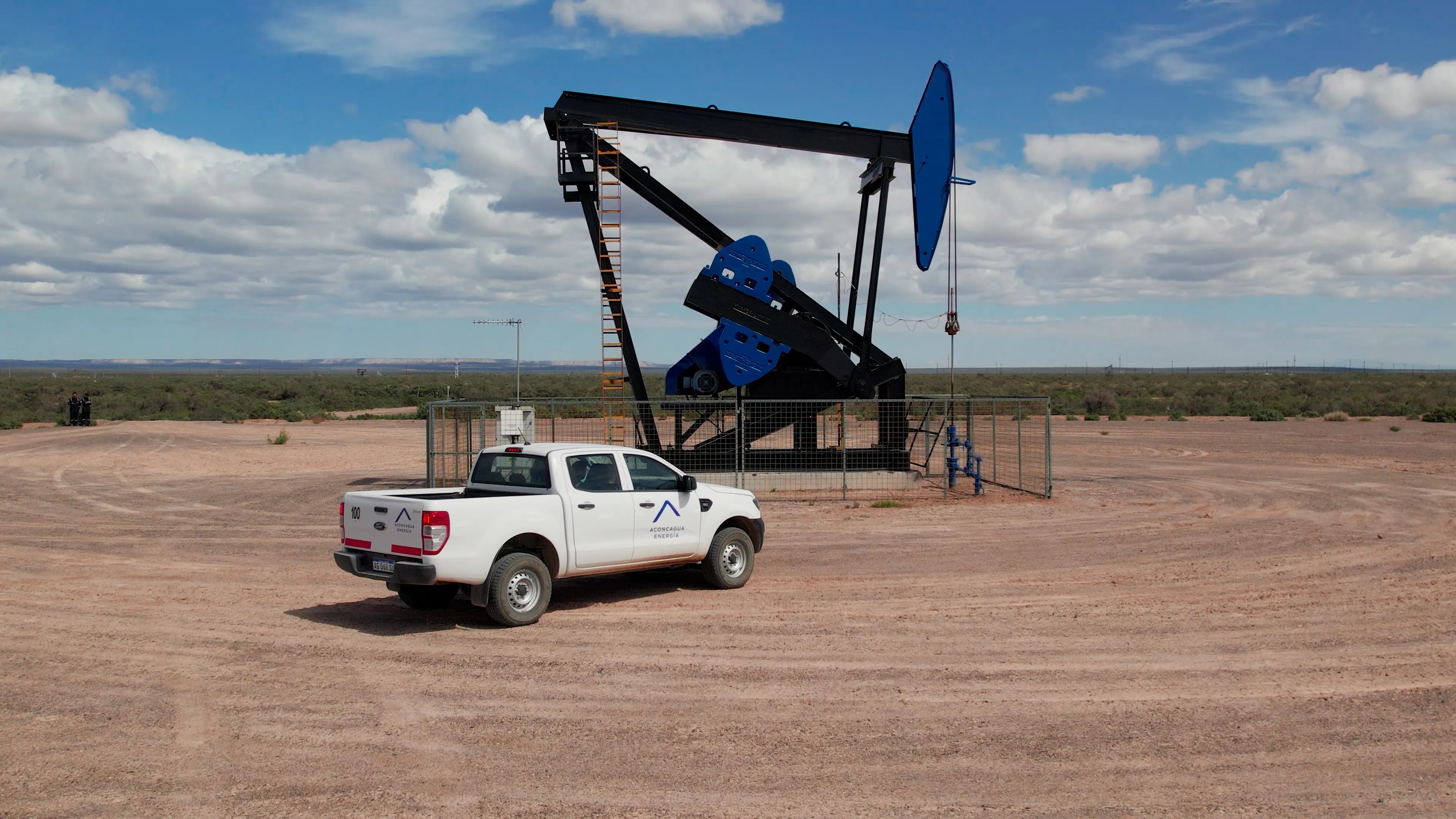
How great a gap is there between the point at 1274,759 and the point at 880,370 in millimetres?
16190

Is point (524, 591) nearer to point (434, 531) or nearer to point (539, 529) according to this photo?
point (539, 529)

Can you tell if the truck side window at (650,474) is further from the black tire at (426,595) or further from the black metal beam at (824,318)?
the black metal beam at (824,318)

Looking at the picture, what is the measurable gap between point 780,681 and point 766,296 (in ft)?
44.7

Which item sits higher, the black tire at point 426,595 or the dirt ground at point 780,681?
the black tire at point 426,595

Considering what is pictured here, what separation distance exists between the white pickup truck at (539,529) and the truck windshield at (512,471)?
12mm

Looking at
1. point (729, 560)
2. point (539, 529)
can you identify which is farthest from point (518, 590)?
point (729, 560)

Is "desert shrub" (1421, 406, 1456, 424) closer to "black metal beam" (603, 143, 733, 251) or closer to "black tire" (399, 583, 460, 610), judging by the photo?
"black metal beam" (603, 143, 733, 251)

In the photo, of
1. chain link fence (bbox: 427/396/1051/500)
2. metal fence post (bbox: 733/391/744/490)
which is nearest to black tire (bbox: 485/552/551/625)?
chain link fence (bbox: 427/396/1051/500)

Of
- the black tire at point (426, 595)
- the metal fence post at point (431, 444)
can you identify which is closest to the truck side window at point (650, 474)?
the black tire at point (426, 595)

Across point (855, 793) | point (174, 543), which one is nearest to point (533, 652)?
point (855, 793)

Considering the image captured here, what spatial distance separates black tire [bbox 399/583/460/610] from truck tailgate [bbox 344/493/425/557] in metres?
0.86

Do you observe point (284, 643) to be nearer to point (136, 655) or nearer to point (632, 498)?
point (136, 655)

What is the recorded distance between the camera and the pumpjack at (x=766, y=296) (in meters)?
21.2

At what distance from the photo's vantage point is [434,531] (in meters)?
9.65
